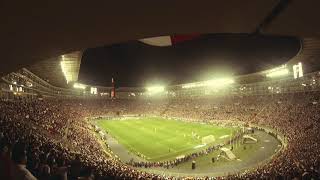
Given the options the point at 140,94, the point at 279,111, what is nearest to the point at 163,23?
the point at 279,111

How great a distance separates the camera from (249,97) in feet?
241

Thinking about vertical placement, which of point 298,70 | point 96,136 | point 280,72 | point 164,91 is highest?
point 280,72

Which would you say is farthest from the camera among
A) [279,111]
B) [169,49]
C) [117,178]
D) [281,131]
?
[169,49]

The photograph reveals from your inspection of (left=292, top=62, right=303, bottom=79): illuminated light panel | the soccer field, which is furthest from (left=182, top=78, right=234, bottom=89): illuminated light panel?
(left=292, top=62, right=303, bottom=79): illuminated light panel

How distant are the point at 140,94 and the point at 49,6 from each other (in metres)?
121

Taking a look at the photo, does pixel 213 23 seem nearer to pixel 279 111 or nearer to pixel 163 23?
pixel 163 23

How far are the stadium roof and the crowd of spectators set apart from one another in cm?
278

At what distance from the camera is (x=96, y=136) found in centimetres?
5003

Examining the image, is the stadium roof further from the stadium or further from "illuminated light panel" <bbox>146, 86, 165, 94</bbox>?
"illuminated light panel" <bbox>146, 86, 165, 94</bbox>

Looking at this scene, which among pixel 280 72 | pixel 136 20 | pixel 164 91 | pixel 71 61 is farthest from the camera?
pixel 164 91

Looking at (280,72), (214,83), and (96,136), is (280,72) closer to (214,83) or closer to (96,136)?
(214,83)

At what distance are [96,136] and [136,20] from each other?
45059 mm

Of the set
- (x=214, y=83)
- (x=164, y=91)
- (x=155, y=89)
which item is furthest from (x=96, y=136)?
(x=164, y=91)

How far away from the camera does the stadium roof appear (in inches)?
236
